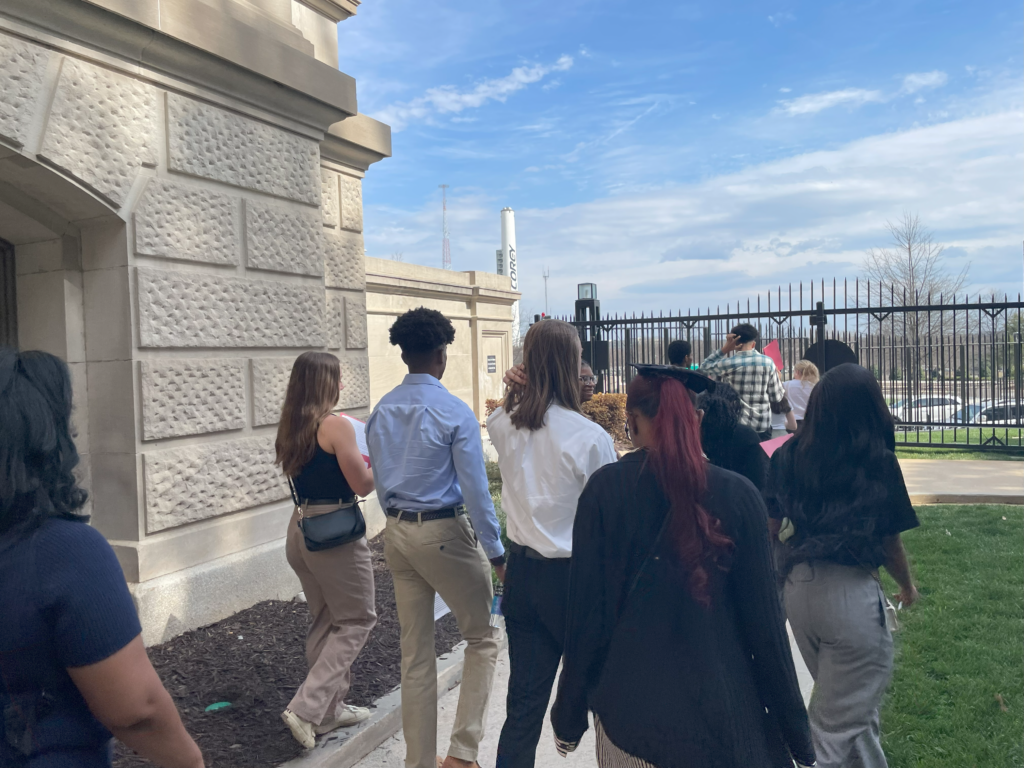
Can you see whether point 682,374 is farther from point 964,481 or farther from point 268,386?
point 964,481

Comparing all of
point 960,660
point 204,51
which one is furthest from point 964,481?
point 204,51

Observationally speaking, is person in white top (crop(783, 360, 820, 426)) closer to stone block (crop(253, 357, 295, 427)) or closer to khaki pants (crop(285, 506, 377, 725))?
stone block (crop(253, 357, 295, 427))

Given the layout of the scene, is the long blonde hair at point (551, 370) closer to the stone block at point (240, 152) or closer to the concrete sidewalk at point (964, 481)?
the stone block at point (240, 152)

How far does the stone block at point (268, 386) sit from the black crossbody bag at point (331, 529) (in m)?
Answer: 2.23

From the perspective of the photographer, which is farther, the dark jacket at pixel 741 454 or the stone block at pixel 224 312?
the stone block at pixel 224 312

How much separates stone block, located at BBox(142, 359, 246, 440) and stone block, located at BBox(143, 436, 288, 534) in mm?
141

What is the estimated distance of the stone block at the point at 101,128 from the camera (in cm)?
437

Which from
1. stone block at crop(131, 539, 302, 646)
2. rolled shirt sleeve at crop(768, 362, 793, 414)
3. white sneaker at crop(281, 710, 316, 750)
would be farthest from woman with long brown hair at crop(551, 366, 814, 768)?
rolled shirt sleeve at crop(768, 362, 793, 414)

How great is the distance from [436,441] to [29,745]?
6.84 feet

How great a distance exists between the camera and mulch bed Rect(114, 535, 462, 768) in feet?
11.4

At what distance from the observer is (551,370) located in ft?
10.1

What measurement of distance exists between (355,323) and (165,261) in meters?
2.35

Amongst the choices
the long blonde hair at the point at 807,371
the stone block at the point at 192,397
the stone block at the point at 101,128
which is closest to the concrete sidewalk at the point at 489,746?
the stone block at the point at 192,397

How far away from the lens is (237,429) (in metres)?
5.48
